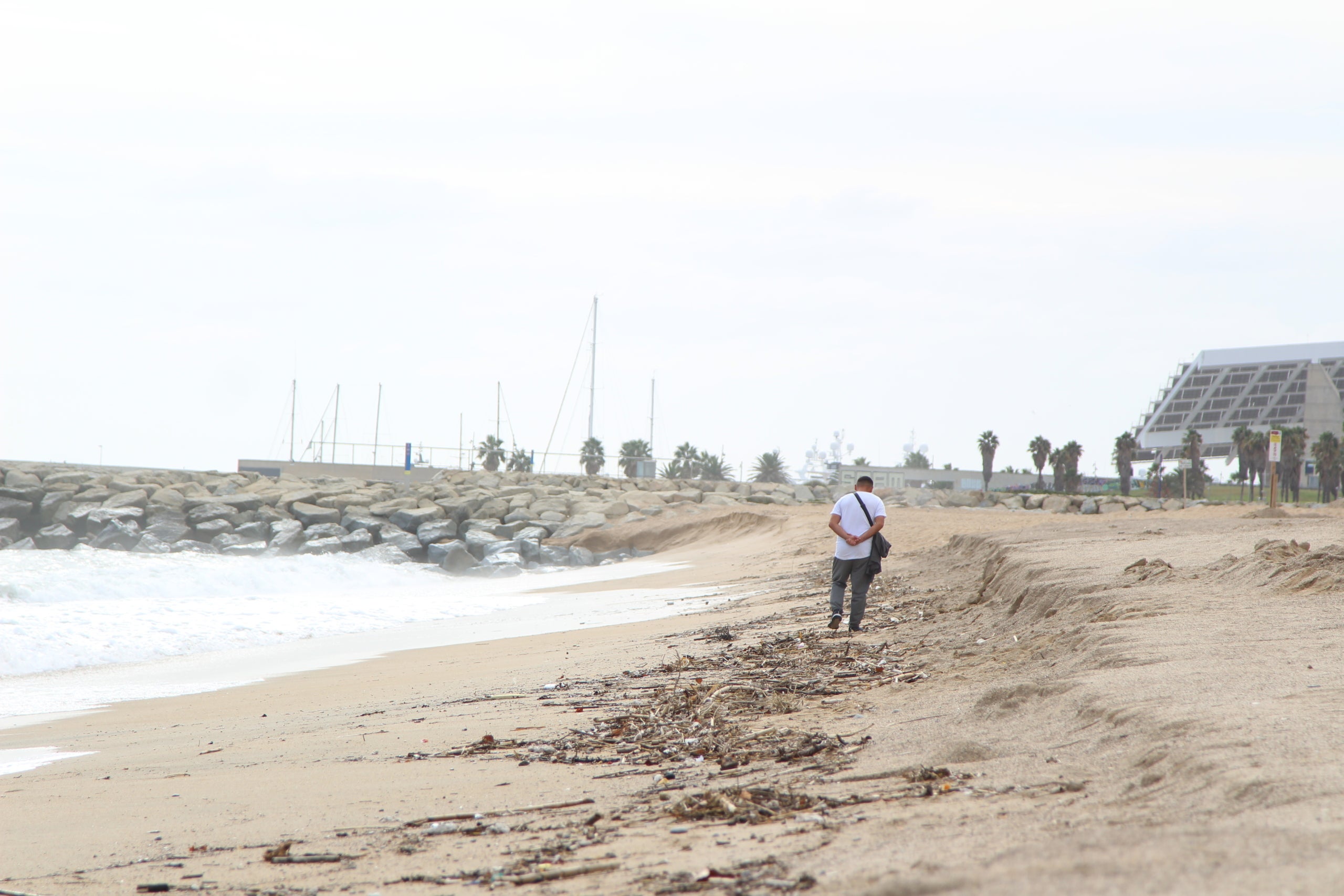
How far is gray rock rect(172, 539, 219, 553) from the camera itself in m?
26.4

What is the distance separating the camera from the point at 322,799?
4359 mm

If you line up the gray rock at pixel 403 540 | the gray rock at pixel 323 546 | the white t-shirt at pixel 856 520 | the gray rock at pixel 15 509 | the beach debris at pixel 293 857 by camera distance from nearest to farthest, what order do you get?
the beach debris at pixel 293 857
the white t-shirt at pixel 856 520
the gray rock at pixel 403 540
the gray rock at pixel 323 546
the gray rock at pixel 15 509

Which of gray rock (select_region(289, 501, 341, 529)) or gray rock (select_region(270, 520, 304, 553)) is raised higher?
gray rock (select_region(289, 501, 341, 529))

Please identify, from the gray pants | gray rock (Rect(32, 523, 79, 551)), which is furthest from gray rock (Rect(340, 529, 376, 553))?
the gray pants

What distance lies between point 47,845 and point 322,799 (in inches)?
40.8

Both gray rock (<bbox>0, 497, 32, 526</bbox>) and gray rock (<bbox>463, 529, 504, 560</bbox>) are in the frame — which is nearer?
gray rock (<bbox>463, 529, 504, 560</bbox>)

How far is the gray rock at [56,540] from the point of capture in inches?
1101

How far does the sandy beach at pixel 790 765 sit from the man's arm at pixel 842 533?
78 centimetres

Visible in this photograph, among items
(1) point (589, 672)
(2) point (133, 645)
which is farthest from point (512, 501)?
(1) point (589, 672)

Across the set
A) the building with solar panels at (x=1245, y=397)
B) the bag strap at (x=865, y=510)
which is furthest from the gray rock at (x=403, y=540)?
the building with solar panels at (x=1245, y=397)

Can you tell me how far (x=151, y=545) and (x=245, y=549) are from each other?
2570 millimetres

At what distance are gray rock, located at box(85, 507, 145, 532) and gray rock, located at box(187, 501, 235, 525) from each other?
1.32 metres

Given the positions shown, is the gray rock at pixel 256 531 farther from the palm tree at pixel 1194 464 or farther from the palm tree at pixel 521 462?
the palm tree at pixel 1194 464

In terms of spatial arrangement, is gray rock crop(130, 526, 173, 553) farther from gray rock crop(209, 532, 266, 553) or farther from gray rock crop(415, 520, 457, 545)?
gray rock crop(415, 520, 457, 545)
